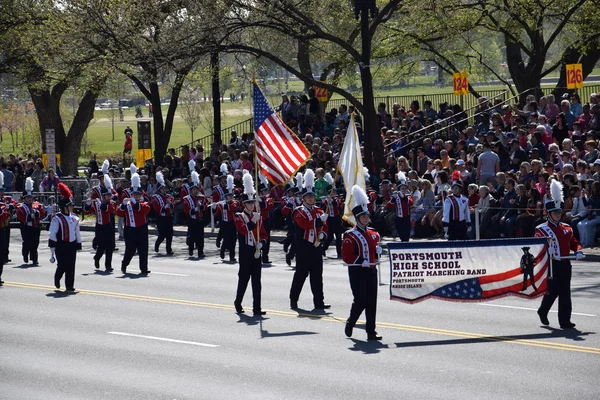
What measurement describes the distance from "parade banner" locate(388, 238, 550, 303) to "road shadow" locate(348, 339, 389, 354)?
40.3 inches

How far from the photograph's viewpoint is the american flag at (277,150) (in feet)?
56.7

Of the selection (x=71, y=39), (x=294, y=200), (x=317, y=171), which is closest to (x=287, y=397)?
(x=294, y=200)

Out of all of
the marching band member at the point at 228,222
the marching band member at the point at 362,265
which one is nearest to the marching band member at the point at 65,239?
the marching band member at the point at 228,222

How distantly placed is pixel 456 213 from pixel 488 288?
7.39 m

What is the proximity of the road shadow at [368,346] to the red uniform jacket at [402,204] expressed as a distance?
9871mm

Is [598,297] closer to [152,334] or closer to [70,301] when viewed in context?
[152,334]

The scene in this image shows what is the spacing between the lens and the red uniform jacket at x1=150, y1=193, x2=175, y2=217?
2538cm

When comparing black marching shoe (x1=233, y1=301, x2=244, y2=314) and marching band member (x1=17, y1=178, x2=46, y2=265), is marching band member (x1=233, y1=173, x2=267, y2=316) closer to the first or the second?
black marching shoe (x1=233, y1=301, x2=244, y2=314)

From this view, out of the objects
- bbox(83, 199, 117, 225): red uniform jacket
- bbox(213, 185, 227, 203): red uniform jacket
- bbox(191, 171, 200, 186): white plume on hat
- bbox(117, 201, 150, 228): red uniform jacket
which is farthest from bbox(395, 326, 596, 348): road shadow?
bbox(213, 185, 227, 203): red uniform jacket

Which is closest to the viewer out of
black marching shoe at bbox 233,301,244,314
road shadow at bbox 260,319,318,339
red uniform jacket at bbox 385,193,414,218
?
road shadow at bbox 260,319,318,339

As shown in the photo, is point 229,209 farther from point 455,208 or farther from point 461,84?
point 461,84

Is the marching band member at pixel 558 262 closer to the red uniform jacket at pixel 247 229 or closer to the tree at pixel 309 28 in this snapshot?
the red uniform jacket at pixel 247 229

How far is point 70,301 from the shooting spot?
61.6 feet

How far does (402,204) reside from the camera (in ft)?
78.8
